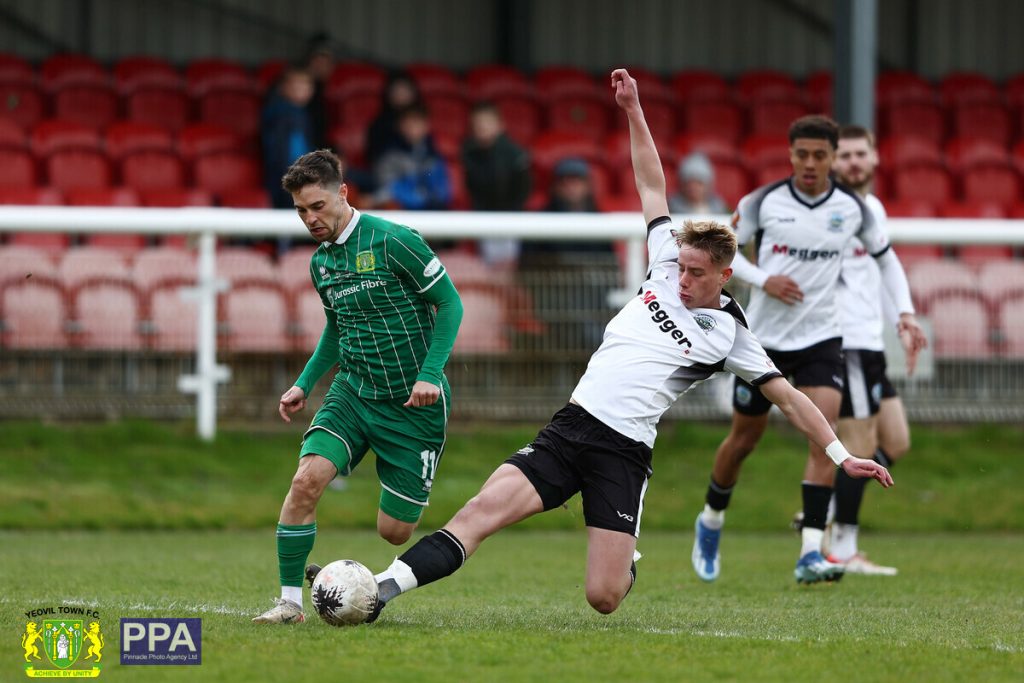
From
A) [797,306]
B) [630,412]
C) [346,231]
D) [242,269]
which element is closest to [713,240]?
[630,412]

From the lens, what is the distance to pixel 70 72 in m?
17.9

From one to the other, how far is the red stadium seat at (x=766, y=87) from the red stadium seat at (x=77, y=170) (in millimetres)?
8141

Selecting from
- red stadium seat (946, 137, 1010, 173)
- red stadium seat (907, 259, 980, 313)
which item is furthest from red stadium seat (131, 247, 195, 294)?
red stadium seat (946, 137, 1010, 173)

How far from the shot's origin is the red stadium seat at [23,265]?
11.9 metres

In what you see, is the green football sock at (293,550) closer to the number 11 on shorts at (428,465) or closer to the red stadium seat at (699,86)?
the number 11 on shorts at (428,465)

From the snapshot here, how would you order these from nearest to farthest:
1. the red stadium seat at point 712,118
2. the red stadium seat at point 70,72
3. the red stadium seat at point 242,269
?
the red stadium seat at point 242,269 → the red stadium seat at point 70,72 → the red stadium seat at point 712,118

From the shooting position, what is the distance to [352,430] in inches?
263

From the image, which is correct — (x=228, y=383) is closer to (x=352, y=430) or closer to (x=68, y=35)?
(x=352, y=430)

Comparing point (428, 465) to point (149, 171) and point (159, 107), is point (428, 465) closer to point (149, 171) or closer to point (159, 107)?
point (149, 171)

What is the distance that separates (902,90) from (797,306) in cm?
1188

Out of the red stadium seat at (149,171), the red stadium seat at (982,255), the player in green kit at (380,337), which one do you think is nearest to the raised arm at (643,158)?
the player in green kit at (380,337)

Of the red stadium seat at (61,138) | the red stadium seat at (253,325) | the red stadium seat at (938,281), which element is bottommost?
the red stadium seat at (253,325)

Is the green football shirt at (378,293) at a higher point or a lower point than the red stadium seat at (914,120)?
lower

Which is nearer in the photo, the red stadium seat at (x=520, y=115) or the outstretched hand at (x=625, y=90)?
the outstretched hand at (x=625, y=90)
